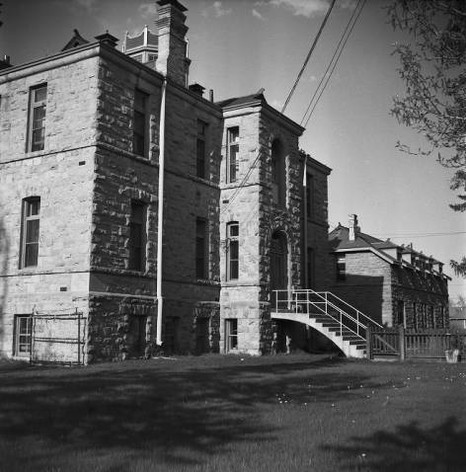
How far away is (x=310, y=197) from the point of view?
32.9 meters

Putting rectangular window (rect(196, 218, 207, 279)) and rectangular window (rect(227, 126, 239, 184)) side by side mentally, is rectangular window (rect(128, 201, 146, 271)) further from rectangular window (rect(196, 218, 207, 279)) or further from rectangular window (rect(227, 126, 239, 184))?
A: rectangular window (rect(227, 126, 239, 184))

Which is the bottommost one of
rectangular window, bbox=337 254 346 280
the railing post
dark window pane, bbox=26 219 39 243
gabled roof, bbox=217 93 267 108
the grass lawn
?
the grass lawn

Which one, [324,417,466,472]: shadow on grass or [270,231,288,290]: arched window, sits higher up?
[270,231,288,290]: arched window

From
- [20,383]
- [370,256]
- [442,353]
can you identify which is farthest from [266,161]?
[370,256]

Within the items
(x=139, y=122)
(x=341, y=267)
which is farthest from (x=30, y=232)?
(x=341, y=267)

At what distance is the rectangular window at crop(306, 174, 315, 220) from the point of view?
32.5 metres

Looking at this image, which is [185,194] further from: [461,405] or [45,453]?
[45,453]

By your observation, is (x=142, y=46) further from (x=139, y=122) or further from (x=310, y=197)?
(x=139, y=122)

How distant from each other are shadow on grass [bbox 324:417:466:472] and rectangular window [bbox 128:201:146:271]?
46.3 ft

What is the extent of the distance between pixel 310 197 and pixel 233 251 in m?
8.32

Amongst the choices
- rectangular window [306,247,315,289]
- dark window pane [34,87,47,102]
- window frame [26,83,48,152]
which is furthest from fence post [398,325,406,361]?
dark window pane [34,87,47,102]

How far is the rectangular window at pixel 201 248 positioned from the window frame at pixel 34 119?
277 inches

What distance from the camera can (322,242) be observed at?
108 ft

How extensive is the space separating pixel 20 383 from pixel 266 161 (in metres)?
16.0
